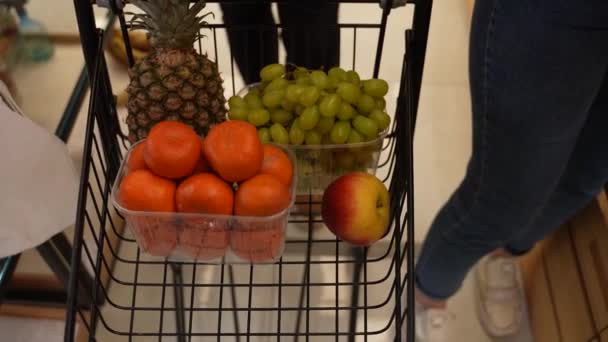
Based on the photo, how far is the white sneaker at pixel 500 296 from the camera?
1117 millimetres

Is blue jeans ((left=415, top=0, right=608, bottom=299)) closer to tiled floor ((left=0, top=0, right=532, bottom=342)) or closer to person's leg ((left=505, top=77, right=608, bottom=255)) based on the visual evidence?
person's leg ((left=505, top=77, right=608, bottom=255))

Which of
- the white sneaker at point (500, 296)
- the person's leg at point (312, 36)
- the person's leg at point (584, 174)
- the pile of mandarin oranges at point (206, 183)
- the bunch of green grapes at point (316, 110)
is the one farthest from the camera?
the white sneaker at point (500, 296)

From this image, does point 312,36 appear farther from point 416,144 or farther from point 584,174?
point 416,144

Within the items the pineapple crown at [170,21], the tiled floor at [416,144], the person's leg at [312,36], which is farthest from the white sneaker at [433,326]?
the pineapple crown at [170,21]

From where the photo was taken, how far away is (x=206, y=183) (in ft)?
1.55

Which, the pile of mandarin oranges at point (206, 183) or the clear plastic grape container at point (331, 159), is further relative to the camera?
the clear plastic grape container at point (331, 159)

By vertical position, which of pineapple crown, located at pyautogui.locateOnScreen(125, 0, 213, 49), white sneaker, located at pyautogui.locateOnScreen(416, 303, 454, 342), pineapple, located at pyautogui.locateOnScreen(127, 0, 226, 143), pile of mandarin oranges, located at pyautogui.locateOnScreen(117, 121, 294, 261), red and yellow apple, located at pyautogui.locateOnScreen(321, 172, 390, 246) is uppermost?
pineapple crown, located at pyautogui.locateOnScreen(125, 0, 213, 49)

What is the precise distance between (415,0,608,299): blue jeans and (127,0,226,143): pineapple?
12.3 inches

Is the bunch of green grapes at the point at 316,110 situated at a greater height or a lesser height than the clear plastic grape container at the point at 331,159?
greater

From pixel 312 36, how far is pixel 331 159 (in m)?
0.35

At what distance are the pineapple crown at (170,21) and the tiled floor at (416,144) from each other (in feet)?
1.58

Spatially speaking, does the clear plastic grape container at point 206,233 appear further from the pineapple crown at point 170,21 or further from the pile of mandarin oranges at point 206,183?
the pineapple crown at point 170,21

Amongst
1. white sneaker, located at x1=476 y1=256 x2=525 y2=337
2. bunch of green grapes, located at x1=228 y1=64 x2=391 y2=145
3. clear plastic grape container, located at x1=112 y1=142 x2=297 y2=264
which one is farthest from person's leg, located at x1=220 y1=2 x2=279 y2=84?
white sneaker, located at x1=476 y1=256 x2=525 y2=337

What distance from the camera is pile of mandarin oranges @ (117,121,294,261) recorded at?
473mm
